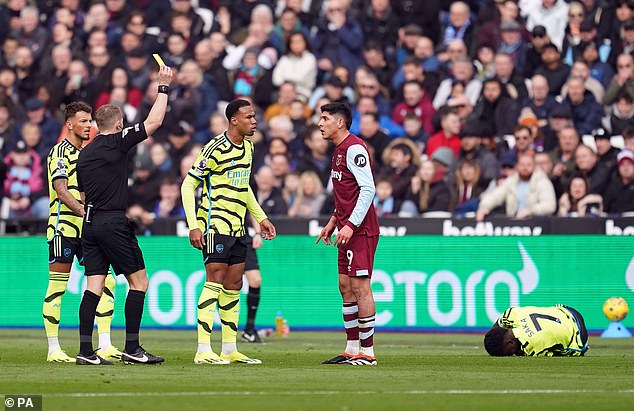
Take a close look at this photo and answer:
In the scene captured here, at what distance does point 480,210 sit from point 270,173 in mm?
3569

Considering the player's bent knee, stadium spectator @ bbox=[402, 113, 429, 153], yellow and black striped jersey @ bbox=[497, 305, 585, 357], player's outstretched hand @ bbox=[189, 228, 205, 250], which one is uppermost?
stadium spectator @ bbox=[402, 113, 429, 153]

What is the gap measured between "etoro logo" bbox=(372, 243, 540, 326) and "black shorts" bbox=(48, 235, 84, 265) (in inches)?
267

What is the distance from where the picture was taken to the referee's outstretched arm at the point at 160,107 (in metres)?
12.2

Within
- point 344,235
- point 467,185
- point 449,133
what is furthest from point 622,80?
point 344,235

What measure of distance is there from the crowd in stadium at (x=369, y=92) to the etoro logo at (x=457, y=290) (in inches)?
37.6

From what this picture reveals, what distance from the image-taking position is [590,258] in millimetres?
18922

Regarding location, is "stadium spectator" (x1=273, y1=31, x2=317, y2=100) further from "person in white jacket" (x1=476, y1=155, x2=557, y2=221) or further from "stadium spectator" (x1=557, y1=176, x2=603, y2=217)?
"stadium spectator" (x1=557, y1=176, x2=603, y2=217)

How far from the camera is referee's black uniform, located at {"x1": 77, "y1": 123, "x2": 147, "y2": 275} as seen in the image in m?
12.7

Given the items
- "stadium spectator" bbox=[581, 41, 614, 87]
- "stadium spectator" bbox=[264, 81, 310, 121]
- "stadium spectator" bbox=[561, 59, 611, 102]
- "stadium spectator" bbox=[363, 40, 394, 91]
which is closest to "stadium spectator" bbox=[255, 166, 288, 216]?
"stadium spectator" bbox=[264, 81, 310, 121]

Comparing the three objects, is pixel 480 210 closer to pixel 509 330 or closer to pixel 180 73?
pixel 509 330

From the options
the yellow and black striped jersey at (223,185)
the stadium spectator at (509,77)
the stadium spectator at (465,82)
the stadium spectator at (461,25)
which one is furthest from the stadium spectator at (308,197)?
the yellow and black striped jersey at (223,185)

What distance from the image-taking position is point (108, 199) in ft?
41.7

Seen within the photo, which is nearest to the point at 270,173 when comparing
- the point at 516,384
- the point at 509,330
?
the point at 509,330

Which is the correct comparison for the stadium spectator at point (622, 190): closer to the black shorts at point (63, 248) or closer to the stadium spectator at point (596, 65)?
the stadium spectator at point (596, 65)
